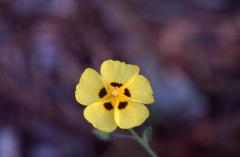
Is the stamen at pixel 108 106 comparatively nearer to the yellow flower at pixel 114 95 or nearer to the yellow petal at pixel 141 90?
the yellow flower at pixel 114 95

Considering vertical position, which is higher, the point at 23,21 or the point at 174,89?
the point at 23,21

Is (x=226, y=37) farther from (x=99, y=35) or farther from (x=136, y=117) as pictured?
(x=136, y=117)

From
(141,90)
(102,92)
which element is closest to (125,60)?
(102,92)

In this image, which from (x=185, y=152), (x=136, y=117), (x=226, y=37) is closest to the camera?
(x=136, y=117)

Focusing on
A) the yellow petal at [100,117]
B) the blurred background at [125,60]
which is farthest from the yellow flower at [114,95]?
the blurred background at [125,60]

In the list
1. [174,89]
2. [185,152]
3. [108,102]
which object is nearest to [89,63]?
[174,89]

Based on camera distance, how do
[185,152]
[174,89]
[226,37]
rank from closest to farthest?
[185,152] → [174,89] → [226,37]
